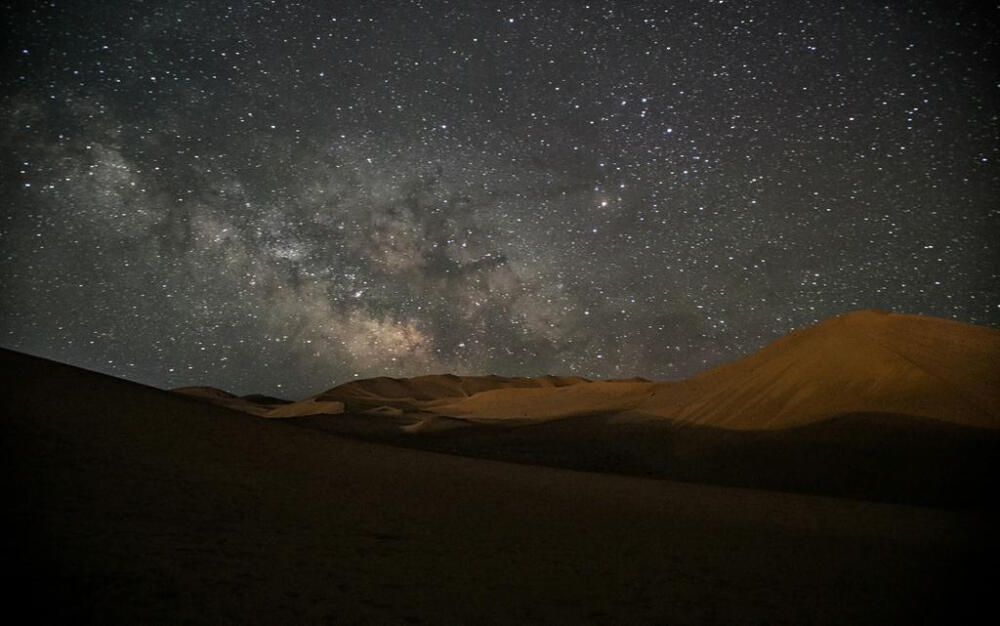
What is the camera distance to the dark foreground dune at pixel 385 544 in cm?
375

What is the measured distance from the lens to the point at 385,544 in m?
5.39

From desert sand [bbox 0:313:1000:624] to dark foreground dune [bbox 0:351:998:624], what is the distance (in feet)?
0.10

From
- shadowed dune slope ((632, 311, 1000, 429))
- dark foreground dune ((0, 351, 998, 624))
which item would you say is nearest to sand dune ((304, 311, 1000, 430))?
shadowed dune slope ((632, 311, 1000, 429))

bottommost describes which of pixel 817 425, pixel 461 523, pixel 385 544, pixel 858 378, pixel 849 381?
pixel 461 523

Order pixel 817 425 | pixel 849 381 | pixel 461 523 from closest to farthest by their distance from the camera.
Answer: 1. pixel 461 523
2. pixel 817 425
3. pixel 849 381

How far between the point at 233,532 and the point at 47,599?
207 cm

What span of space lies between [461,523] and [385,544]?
1553mm

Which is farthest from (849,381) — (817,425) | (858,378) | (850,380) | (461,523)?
(461,523)

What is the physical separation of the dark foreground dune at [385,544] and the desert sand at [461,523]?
0.03 meters

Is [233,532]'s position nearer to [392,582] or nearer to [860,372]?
[392,582]

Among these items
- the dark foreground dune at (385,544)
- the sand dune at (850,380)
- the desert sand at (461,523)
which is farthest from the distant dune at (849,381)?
the dark foreground dune at (385,544)

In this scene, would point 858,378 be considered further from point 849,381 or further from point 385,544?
point 385,544

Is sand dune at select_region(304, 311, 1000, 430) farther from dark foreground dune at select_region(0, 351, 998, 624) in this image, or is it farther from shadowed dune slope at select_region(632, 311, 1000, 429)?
dark foreground dune at select_region(0, 351, 998, 624)

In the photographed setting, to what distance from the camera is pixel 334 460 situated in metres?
10.8
